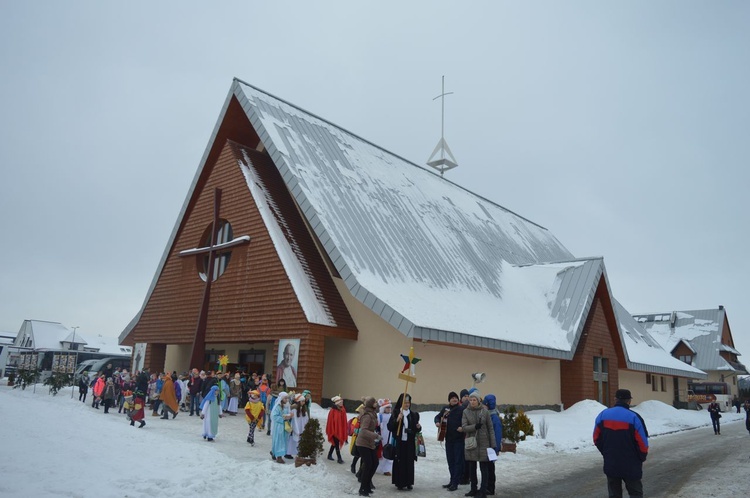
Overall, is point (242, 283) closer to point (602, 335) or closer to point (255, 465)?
point (255, 465)

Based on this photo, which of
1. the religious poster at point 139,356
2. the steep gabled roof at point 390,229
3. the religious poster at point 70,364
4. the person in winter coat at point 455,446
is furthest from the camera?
the religious poster at point 70,364

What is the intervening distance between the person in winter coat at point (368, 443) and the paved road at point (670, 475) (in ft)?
7.68

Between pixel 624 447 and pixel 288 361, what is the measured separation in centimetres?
1444

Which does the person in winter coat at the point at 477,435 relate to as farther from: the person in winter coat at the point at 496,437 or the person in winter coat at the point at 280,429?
the person in winter coat at the point at 280,429

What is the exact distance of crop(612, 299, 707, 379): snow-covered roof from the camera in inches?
1268

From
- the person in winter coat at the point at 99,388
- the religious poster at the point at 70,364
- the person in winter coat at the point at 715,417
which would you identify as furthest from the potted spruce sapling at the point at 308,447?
the religious poster at the point at 70,364

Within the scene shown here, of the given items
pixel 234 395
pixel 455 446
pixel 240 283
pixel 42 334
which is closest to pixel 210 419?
pixel 234 395

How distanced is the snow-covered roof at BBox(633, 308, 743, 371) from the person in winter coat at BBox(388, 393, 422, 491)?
58014 millimetres

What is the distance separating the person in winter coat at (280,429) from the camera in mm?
12312

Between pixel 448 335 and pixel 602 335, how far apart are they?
12.8m

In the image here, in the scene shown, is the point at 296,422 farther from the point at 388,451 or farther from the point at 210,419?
the point at 210,419

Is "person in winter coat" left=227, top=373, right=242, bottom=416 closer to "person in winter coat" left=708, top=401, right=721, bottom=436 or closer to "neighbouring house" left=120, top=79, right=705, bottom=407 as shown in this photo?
"neighbouring house" left=120, top=79, right=705, bottom=407

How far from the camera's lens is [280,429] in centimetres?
1249

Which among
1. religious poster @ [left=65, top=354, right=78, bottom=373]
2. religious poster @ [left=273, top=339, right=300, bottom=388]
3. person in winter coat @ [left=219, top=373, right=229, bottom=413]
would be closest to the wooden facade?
religious poster @ [left=273, top=339, right=300, bottom=388]
